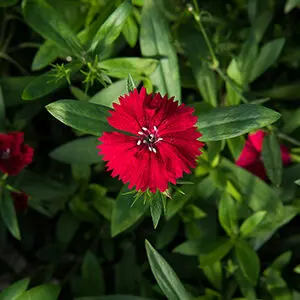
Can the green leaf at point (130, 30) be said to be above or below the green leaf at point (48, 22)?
below

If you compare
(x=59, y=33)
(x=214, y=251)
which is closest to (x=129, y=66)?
(x=59, y=33)

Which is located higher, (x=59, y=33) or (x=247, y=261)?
(x=59, y=33)

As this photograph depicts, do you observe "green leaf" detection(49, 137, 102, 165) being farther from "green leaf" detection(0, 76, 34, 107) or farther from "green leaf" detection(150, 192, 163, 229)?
"green leaf" detection(150, 192, 163, 229)

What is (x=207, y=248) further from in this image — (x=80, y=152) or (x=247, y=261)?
(x=80, y=152)

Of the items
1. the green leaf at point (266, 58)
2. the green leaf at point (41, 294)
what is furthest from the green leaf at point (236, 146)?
the green leaf at point (41, 294)

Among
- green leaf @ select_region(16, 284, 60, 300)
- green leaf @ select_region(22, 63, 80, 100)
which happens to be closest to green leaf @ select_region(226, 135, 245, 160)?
green leaf @ select_region(22, 63, 80, 100)

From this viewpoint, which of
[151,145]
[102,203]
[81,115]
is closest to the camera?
[151,145]

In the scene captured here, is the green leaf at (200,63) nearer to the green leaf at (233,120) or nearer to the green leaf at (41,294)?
the green leaf at (233,120)
